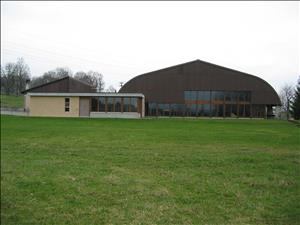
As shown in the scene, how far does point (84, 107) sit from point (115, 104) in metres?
3.57

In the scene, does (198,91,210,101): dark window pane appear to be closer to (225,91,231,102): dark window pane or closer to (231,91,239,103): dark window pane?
(225,91,231,102): dark window pane

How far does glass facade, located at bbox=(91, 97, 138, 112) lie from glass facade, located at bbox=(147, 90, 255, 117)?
25.7 feet

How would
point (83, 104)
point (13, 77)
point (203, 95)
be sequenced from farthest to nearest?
point (13, 77) < point (203, 95) < point (83, 104)

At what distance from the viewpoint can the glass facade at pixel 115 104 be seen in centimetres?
4150

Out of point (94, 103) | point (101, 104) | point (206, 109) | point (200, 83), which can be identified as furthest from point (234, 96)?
point (94, 103)

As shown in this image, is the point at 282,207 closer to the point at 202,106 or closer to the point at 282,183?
the point at 282,183

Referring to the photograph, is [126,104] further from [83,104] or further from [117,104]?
[83,104]

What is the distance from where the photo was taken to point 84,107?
41.7 metres

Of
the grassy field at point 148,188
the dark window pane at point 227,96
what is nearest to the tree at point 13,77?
the dark window pane at point 227,96

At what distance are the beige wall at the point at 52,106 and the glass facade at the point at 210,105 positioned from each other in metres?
11.5

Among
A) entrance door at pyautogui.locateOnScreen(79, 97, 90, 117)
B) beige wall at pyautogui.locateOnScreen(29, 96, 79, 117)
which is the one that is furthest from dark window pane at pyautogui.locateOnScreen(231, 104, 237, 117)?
beige wall at pyautogui.locateOnScreen(29, 96, 79, 117)

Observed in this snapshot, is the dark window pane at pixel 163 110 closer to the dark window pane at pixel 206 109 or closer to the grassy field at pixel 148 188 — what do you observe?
the dark window pane at pixel 206 109

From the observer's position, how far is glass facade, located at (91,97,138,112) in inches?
→ 1634

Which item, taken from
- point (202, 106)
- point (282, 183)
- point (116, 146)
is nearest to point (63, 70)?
point (202, 106)
